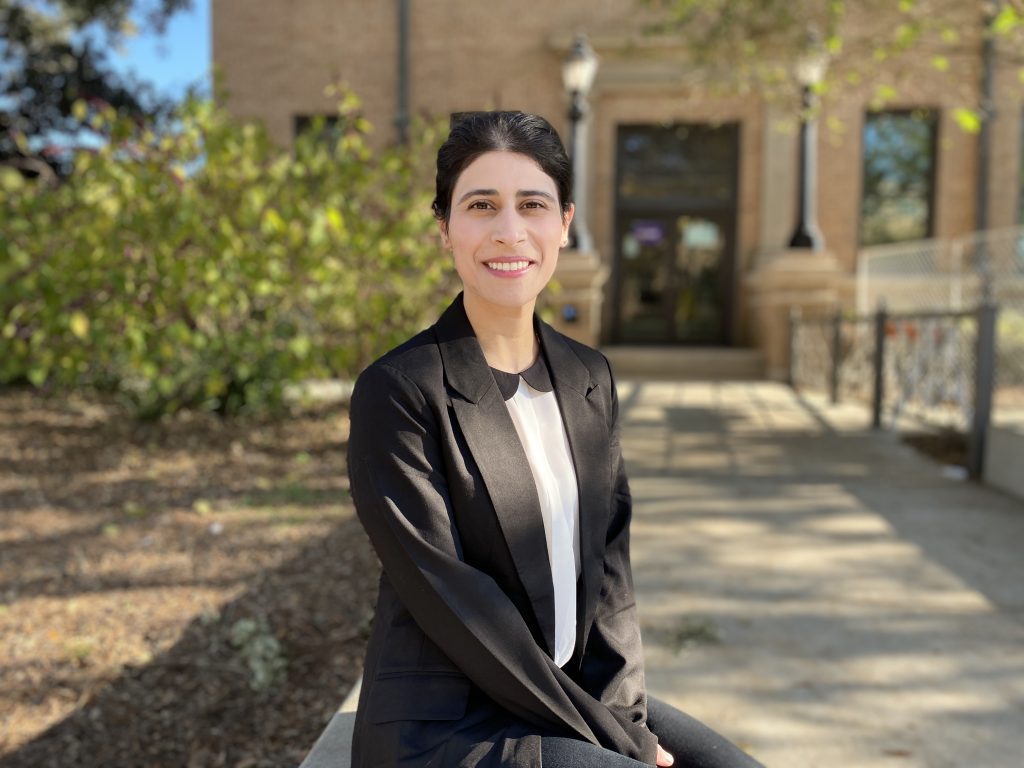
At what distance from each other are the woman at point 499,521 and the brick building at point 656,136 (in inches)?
554

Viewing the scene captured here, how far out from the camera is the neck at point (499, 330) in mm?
1765

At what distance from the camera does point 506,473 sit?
1.62 m

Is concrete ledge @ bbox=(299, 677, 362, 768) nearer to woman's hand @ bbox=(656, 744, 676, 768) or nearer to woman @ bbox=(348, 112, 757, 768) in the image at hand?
woman @ bbox=(348, 112, 757, 768)

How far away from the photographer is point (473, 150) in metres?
1.69

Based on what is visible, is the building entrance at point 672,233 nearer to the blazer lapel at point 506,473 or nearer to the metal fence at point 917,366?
the metal fence at point 917,366

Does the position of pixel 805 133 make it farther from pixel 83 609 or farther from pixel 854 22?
pixel 83 609

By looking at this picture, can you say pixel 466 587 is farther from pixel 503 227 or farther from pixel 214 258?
pixel 214 258

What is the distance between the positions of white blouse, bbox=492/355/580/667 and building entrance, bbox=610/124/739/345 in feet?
48.6

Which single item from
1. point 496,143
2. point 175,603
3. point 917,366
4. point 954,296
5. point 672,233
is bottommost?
point 175,603

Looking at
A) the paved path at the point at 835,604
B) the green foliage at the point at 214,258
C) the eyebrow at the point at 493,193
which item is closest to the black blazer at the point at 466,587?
the eyebrow at the point at 493,193

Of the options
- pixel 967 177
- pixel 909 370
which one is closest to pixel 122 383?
pixel 909 370

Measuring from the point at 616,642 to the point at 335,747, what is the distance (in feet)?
3.07

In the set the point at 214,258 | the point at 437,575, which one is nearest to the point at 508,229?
the point at 437,575

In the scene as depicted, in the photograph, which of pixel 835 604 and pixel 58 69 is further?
pixel 58 69
